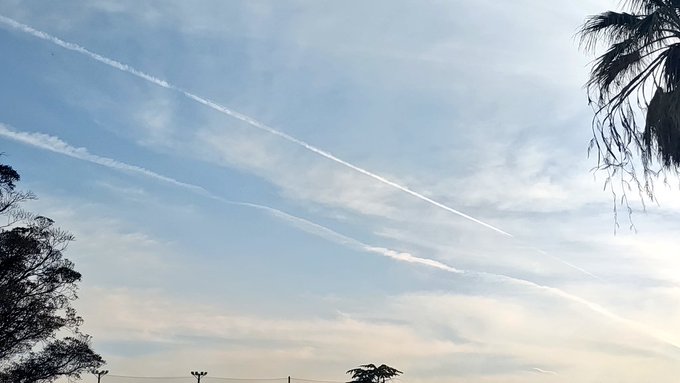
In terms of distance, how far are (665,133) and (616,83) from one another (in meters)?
1.29

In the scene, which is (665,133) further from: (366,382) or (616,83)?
(366,382)

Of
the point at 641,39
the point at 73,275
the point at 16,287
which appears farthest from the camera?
the point at 73,275

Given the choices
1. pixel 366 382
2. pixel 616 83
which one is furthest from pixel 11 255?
pixel 616 83

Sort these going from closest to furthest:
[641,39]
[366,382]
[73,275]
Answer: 1. [641,39]
2. [73,275]
3. [366,382]

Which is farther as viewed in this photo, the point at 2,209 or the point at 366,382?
the point at 366,382

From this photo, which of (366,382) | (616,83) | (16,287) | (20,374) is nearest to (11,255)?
(16,287)

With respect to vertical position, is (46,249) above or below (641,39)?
above

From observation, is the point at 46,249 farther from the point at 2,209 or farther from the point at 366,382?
the point at 366,382

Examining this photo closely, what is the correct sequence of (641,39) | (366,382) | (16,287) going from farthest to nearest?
(366,382), (16,287), (641,39)

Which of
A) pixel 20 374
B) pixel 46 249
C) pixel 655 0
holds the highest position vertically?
pixel 46 249

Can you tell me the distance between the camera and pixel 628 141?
14398 millimetres

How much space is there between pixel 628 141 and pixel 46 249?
108ft

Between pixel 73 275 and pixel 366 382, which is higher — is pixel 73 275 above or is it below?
above

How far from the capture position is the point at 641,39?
1404cm
